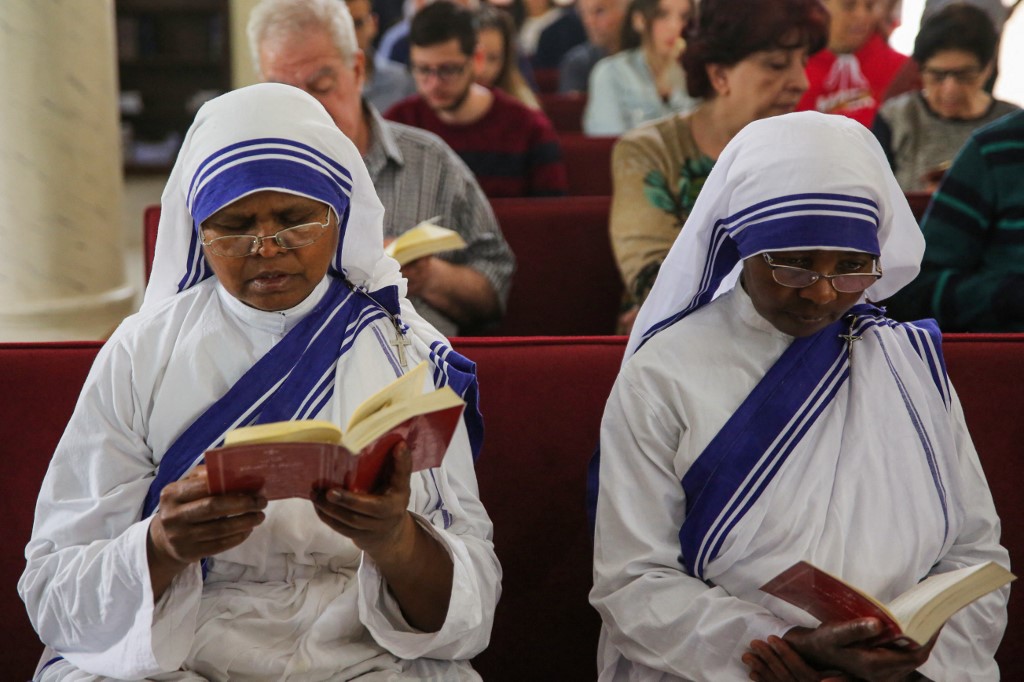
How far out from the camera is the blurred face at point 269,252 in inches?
79.0

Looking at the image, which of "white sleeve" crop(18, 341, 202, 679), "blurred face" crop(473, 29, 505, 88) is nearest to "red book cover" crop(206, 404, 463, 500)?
"white sleeve" crop(18, 341, 202, 679)

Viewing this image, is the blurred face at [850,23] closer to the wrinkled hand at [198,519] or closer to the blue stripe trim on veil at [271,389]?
the blue stripe trim on veil at [271,389]

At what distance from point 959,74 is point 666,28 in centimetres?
247

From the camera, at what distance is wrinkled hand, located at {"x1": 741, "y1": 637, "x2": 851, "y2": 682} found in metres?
1.96

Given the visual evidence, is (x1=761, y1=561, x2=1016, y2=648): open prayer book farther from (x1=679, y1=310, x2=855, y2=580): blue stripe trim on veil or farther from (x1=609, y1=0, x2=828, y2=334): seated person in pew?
(x1=609, y1=0, x2=828, y2=334): seated person in pew

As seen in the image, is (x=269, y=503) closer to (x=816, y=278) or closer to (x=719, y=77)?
(x=816, y=278)

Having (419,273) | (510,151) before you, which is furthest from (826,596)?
(510,151)

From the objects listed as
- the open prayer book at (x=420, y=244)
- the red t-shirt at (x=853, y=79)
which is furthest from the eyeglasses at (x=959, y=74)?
the open prayer book at (x=420, y=244)

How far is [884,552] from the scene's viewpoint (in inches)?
82.1

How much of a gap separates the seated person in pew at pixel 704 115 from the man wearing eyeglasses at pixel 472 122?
40.5 inches

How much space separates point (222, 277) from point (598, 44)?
25.0 ft

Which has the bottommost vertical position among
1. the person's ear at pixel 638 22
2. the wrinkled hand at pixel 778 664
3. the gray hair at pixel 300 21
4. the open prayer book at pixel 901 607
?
the wrinkled hand at pixel 778 664

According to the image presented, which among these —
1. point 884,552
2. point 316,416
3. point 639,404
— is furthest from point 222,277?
point 884,552

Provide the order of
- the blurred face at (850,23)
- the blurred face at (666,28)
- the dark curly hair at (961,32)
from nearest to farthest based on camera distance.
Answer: the dark curly hair at (961,32) → the blurred face at (850,23) → the blurred face at (666,28)
